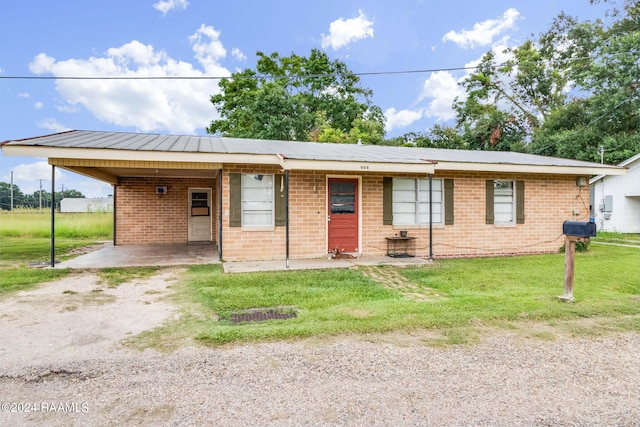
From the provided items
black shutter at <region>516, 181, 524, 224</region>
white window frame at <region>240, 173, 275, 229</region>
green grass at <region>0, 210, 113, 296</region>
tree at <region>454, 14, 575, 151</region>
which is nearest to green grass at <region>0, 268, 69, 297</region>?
green grass at <region>0, 210, 113, 296</region>

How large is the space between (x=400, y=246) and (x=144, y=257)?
6603 millimetres

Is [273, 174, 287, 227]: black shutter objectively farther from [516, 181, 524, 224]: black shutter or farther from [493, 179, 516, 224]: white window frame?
[516, 181, 524, 224]: black shutter

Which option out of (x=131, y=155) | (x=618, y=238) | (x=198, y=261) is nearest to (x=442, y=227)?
(x=198, y=261)

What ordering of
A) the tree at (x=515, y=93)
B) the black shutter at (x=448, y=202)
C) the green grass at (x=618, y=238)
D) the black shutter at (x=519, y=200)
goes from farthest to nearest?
the tree at (x=515, y=93) < the green grass at (x=618, y=238) < the black shutter at (x=519, y=200) < the black shutter at (x=448, y=202)

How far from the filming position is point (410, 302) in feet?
17.5

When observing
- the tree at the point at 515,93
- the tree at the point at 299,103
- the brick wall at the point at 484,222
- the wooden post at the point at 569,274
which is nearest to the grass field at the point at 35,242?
the brick wall at the point at 484,222

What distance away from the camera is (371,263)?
8391 mm

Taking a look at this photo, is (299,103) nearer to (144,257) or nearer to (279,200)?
(279,200)

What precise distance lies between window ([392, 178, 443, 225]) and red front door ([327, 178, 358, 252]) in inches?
44.6

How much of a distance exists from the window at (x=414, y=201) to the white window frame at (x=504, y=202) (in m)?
1.84

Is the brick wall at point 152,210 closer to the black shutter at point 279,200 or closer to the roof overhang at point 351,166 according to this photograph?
the black shutter at point 279,200

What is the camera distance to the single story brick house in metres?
8.00

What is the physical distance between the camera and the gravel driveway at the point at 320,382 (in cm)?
246

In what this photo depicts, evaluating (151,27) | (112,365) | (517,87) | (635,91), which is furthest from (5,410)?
(517,87)
